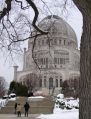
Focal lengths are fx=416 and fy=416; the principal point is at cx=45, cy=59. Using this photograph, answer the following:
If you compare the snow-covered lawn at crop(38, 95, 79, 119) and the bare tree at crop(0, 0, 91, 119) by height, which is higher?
the bare tree at crop(0, 0, 91, 119)

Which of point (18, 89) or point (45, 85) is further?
point (45, 85)

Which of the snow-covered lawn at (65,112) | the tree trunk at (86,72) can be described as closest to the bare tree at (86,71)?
the tree trunk at (86,72)

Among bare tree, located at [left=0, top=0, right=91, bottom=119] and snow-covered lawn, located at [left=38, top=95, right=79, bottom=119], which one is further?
snow-covered lawn, located at [left=38, top=95, right=79, bottom=119]

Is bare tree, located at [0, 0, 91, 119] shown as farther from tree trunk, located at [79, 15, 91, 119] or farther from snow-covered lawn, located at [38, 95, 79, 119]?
snow-covered lawn, located at [38, 95, 79, 119]

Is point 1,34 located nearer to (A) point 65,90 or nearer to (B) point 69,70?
(A) point 65,90

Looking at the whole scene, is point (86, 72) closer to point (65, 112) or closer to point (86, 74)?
point (86, 74)

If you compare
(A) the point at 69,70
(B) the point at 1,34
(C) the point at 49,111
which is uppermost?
(A) the point at 69,70

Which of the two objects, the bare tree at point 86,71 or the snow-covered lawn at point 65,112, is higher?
the bare tree at point 86,71

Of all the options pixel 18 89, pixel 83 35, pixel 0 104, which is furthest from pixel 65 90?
pixel 83 35

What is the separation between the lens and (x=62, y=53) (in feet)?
385

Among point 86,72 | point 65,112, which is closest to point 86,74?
point 86,72

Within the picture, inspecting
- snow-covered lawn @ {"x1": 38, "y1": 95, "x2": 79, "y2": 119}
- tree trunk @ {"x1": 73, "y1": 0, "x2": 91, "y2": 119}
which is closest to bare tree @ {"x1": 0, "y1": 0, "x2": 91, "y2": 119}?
tree trunk @ {"x1": 73, "y1": 0, "x2": 91, "y2": 119}

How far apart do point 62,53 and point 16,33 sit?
102 m

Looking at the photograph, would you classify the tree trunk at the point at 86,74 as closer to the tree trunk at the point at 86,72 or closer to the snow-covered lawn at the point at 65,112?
the tree trunk at the point at 86,72
